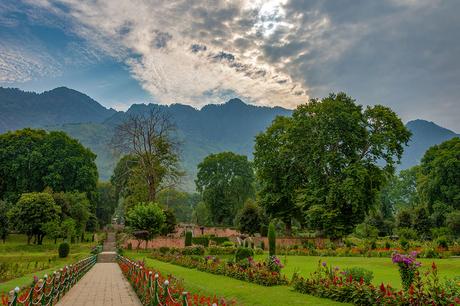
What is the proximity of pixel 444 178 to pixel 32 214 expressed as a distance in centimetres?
4355

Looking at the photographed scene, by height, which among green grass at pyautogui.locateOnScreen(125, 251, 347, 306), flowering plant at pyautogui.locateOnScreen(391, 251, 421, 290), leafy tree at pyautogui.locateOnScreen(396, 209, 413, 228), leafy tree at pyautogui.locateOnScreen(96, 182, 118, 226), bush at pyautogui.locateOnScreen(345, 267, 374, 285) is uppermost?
leafy tree at pyautogui.locateOnScreen(96, 182, 118, 226)

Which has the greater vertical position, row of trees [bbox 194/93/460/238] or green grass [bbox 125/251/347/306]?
row of trees [bbox 194/93/460/238]

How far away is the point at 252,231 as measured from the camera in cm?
4944

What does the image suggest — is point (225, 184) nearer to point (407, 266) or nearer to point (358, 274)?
point (358, 274)

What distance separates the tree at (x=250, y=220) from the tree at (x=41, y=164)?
22996 millimetres

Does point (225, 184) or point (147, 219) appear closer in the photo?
point (147, 219)

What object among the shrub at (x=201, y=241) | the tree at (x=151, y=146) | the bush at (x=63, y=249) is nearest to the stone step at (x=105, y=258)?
the bush at (x=63, y=249)

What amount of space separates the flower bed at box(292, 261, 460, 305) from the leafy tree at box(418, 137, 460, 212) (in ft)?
117

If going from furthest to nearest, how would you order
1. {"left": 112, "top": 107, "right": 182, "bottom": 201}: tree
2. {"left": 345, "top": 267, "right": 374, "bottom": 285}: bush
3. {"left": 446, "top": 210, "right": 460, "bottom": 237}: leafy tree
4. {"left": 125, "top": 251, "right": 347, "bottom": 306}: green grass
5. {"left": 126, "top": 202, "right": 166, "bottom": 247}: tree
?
{"left": 112, "top": 107, "right": 182, "bottom": 201}: tree, {"left": 126, "top": 202, "right": 166, "bottom": 247}: tree, {"left": 446, "top": 210, "right": 460, "bottom": 237}: leafy tree, {"left": 345, "top": 267, "right": 374, "bottom": 285}: bush, {"left": 125, "top": 251, "right": 347, "bottom": 306}: green grass

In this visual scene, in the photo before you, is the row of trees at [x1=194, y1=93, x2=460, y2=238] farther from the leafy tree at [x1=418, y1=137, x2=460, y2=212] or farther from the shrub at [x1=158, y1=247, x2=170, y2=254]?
the shrub at [x1=158, y1=247, x2=170, y2=254]

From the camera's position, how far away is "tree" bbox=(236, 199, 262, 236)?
1943 inches

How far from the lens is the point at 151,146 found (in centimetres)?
4659

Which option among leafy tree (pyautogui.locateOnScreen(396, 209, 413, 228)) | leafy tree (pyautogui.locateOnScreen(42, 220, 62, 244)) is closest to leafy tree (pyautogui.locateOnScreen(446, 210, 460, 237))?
leafy tree (pyautogui.locateOnScreen(396, 209, 413, 228))

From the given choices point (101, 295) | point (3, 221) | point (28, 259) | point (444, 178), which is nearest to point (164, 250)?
point (28, 259)
